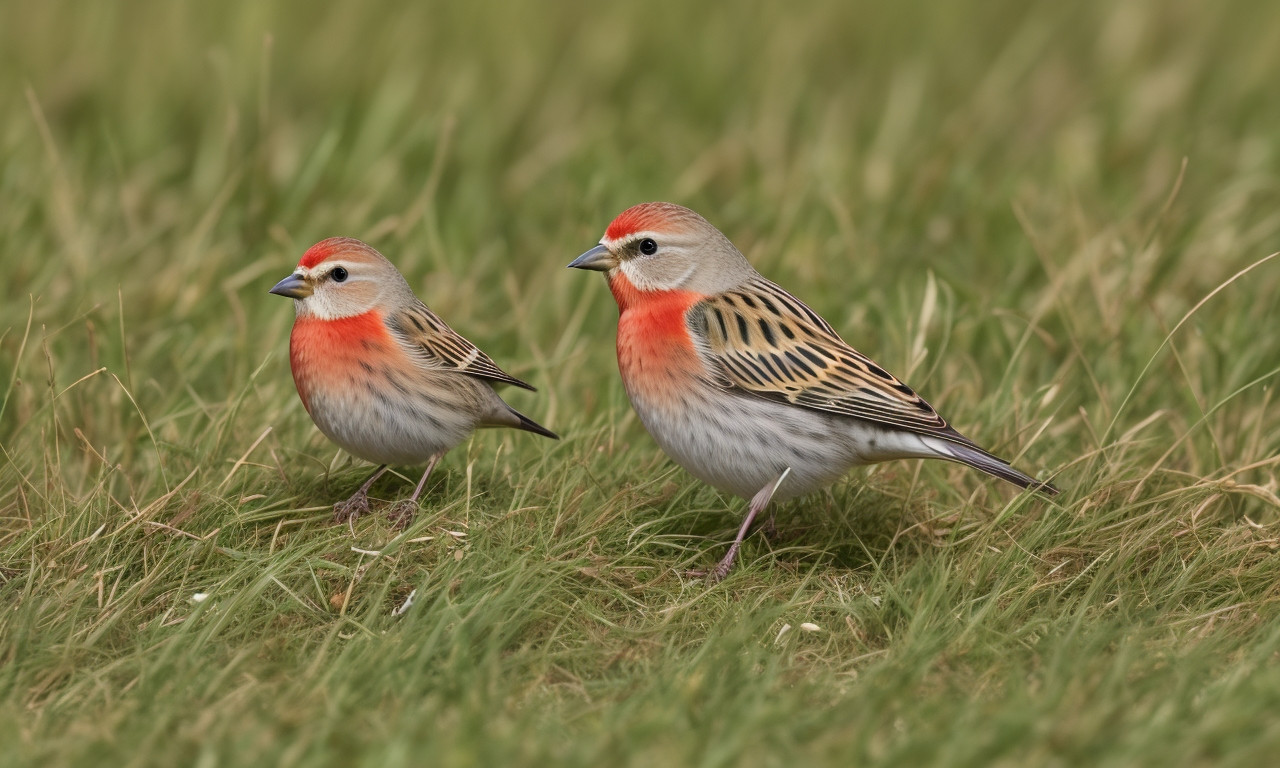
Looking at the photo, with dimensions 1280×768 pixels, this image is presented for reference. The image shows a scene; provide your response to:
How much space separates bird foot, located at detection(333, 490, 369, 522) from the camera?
5824 millimetres

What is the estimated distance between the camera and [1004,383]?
22.2 feet

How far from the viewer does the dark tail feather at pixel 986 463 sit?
548 centimetres

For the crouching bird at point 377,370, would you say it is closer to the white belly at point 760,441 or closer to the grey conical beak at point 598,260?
the grey conical beak at point 598,260

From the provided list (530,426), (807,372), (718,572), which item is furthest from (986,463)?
(530,426)

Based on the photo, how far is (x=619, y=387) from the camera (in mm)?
7367

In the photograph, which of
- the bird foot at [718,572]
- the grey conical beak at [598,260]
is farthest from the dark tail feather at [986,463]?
the grey conical beak at [598,260]

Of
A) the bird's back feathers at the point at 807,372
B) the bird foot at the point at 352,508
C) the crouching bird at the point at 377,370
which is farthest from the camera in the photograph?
the bird foot at the point at 352,508

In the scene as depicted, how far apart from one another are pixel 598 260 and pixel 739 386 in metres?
0.75

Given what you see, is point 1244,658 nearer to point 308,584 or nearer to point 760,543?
point 760,543

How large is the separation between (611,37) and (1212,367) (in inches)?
238

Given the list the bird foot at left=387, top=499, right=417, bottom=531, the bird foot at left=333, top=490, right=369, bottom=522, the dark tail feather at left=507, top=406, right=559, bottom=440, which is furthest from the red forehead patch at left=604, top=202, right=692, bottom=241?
the bird foot at left=333, top=490, right=369, bottom=522

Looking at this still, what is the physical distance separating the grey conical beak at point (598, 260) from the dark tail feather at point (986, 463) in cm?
144

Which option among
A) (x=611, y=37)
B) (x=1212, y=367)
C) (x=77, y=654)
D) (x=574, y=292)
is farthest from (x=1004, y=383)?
(x=611, y=37)

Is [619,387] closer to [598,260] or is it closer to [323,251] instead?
[598,260]
